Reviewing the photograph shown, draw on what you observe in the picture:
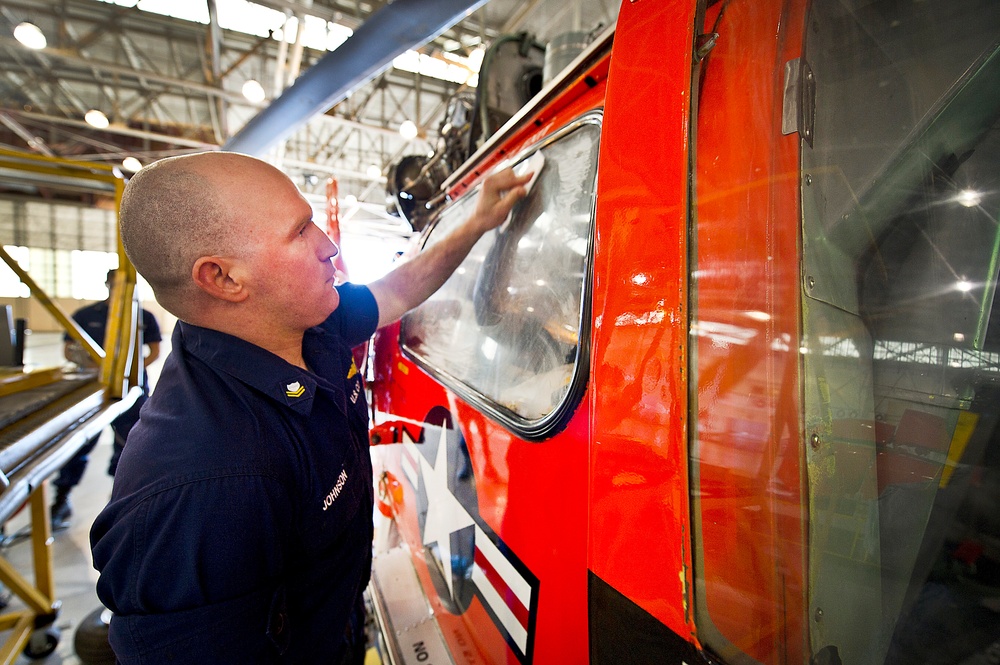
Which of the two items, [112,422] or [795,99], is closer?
[795,99]

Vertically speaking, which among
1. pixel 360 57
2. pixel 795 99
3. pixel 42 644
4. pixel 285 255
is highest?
pixel 360 57

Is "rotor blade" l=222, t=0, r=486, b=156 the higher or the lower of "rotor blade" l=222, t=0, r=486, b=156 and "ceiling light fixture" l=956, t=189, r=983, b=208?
the higher

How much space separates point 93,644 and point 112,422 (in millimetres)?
1478

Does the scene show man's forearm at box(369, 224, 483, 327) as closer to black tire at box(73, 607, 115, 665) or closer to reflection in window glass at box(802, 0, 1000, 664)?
reflection in window glass at box(802, 0, 1000, 664)

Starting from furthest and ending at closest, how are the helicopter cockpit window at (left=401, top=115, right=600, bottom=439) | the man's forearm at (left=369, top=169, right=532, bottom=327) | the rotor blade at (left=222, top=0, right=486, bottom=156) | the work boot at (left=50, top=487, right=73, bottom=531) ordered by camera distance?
the work boot at (left=50, top=487, right=73, bottom=531)
the rotor blade at (left=222, top=0, right=486, bottom=156)
the man's forearm at (left=369, top=169, right=532, bottom=327)
the helicopter cockpit window at (left=401, top=115, right=600, bottom=439)

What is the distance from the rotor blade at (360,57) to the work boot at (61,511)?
2.96 m

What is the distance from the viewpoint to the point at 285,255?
0.93 metres

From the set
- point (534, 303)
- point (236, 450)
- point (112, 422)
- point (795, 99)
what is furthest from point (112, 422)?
Answer: point (795, 99)

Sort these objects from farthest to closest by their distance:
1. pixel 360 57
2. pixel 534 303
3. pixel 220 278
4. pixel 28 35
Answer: pixel 28 35 < pixel 360 57 < pixel 534 303 < pixel 220 278

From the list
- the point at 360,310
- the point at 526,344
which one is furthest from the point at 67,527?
the point at 526,344

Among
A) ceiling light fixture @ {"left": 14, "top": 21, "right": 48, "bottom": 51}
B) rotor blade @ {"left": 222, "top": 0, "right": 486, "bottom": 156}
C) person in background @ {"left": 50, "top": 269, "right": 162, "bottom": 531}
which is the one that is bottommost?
person in background @ {"left": 50, "top": 269, "right": 162, "bottom": 531}

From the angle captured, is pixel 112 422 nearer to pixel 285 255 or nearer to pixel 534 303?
pixel 285 255

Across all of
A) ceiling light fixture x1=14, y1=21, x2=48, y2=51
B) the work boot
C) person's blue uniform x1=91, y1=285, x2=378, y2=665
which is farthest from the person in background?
person's blue uniform x1=91, y1=285, x2=378, y2=665

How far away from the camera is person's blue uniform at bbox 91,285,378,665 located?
2.28 feet
